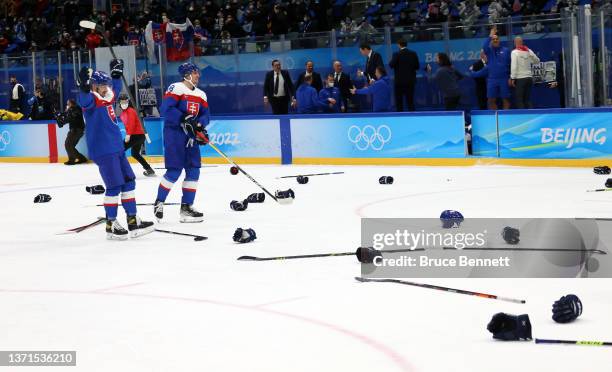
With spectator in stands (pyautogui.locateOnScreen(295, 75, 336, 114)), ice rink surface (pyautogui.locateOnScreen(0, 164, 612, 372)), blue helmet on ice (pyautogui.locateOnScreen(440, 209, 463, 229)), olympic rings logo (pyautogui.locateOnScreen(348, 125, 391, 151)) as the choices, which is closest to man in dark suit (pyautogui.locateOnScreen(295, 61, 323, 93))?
spectator in stands (pyautogui.locateOnScreen(295, 75, 336, 114))

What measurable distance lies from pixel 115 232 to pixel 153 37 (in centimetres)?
1207

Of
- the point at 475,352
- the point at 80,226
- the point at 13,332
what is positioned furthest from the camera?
the point at 80,226

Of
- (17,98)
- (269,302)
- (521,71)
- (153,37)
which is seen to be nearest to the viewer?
(269,302)

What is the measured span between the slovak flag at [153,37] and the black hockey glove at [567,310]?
16.0 meters

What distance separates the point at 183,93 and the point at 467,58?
24.3 feet

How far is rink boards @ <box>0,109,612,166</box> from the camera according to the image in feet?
49.5

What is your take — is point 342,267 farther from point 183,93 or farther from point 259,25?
point 259,25

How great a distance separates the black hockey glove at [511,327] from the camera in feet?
16.5

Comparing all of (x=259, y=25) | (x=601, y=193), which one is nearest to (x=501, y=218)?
(x=601, y=193)

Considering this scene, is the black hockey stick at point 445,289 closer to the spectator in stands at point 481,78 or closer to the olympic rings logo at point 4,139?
the spectator in stands at point 481,78

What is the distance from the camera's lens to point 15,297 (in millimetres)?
6801

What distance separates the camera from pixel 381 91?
17.3 metres

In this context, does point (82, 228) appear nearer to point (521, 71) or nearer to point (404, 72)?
point (404, 72)

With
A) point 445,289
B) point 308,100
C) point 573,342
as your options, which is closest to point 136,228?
point 445,289
